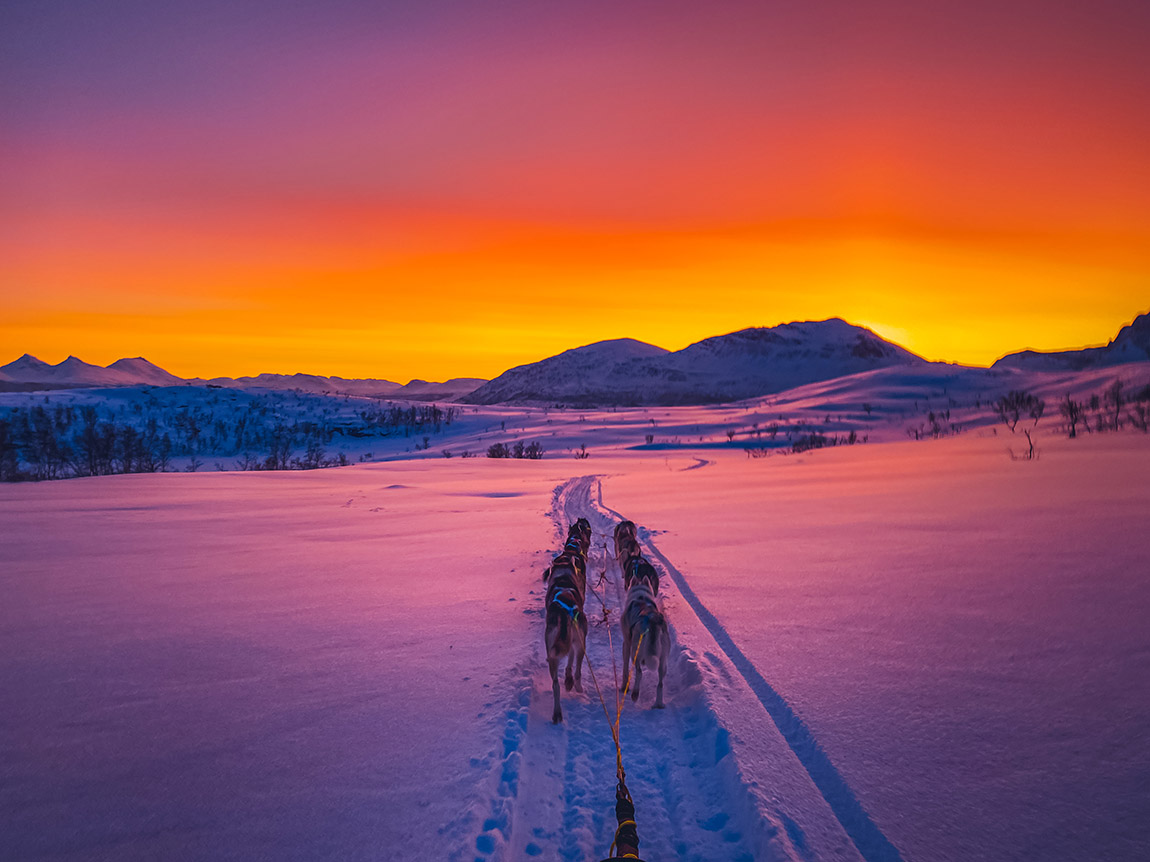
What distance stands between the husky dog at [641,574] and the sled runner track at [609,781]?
0.73 m

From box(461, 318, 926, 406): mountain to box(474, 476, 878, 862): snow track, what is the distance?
13350 centimetres

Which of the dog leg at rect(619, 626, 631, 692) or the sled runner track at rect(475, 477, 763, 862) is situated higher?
the dog leg at rect(619, 626, 631, 692)

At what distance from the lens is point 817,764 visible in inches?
118

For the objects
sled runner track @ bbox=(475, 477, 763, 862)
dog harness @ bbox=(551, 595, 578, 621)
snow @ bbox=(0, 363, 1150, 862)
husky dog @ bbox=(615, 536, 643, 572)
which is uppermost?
dog harness @ bbox=(551, 595, 578, 621)

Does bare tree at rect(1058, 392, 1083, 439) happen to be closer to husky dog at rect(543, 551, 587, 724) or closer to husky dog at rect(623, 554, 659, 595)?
husky dog at rect(623, 554, 659, 595)

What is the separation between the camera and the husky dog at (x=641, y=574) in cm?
517

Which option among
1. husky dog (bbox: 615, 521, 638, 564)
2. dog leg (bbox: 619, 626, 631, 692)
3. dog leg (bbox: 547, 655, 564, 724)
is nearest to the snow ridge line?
dog leg (bbox: 619, 626, 631, 692)

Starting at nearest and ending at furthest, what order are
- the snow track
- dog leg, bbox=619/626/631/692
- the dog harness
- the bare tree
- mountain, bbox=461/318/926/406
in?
the snow track, the dog harness, dog leg, bbox=619/626/631/692, the bare tree, mountain, bbox=461/318/926/406

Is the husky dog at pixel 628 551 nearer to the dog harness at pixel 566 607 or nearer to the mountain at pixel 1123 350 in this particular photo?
the dog harness at pixel 566 607

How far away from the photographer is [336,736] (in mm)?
3234

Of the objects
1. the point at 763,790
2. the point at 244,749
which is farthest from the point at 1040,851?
the point at 244,749

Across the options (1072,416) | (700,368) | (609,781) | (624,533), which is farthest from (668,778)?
(700,368)

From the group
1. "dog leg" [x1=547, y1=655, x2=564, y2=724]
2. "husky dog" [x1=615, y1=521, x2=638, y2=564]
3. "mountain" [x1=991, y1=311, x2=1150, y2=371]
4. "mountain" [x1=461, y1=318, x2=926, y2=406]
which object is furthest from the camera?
"mountain" [x1=461, y1=318, x2=926, y2=406]

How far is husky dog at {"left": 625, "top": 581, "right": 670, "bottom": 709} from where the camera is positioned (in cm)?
386
